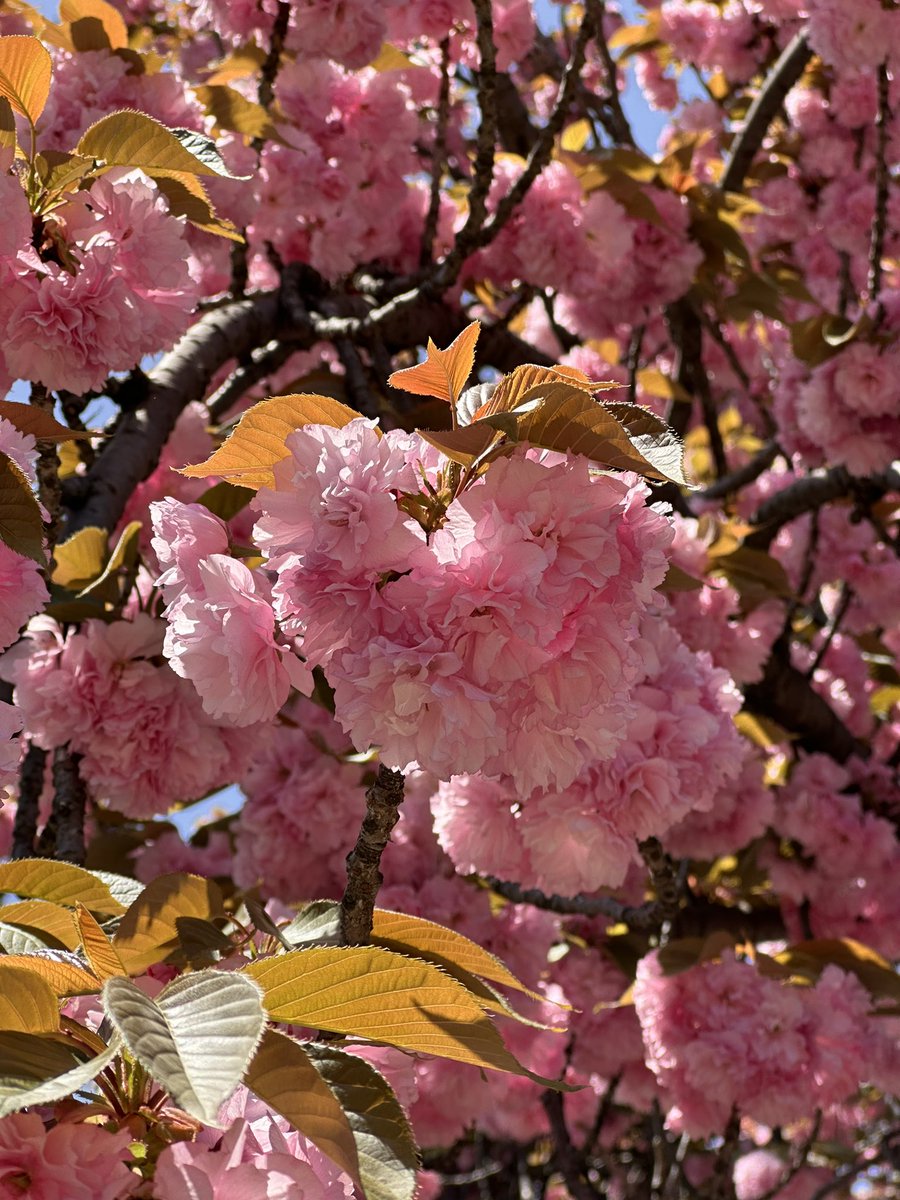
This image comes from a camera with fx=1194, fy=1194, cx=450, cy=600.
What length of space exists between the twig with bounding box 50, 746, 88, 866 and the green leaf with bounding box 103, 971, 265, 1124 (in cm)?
116

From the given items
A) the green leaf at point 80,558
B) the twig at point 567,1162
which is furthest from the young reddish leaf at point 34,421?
the twig at point 567,1162

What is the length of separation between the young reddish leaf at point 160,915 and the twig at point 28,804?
0.77 metres

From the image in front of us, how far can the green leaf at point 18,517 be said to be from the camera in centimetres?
101

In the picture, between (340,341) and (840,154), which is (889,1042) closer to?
(340,341)

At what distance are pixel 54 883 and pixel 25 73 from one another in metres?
0.91

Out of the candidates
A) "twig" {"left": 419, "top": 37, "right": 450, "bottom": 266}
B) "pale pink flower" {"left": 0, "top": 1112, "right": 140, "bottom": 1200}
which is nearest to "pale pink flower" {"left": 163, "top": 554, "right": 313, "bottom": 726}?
"pale pink flower" {"left": 0, "top": 1112, "right": 140, "bottom": 1200}

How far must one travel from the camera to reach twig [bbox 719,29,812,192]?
386 centimetres

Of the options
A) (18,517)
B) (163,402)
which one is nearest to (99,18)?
(163,402)

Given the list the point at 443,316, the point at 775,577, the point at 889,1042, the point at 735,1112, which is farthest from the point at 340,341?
the point at 889,1042

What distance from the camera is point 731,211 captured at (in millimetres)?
3234

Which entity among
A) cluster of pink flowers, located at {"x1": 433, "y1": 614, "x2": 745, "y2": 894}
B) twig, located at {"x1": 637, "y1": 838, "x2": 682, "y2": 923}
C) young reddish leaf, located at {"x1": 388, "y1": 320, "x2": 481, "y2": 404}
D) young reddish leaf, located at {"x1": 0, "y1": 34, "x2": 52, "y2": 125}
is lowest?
twig, located at {"x1": 637, "y1": 838, "x2": 682, "y2": 923}

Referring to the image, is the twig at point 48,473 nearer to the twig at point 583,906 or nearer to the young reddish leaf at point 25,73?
the young reddish leaf at point 25,73

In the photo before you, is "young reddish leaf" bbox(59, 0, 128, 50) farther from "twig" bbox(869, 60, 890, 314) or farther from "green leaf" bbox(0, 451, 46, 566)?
"twig" bbox(869, 60, 890, 314)

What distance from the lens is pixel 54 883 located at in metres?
1.14
